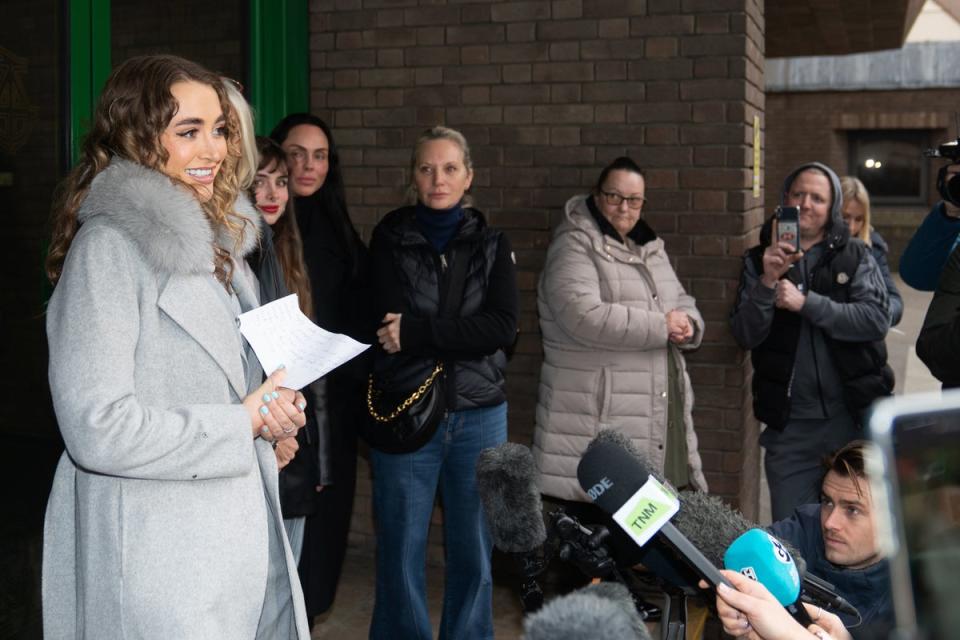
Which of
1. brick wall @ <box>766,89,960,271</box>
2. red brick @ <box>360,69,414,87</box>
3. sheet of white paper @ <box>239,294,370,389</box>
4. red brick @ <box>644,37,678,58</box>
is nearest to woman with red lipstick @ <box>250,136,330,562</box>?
sheet of white paper @ <box>239,294,370,389</box>

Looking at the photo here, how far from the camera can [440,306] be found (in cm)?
392

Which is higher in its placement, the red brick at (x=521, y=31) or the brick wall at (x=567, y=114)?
the red brick at (x=521, y=31)

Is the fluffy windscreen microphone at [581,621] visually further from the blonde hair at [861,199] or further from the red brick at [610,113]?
the blonde hair at [861,199]

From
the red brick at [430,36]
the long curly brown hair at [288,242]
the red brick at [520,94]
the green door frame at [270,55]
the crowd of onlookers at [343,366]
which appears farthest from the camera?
the red brick at [430,36]

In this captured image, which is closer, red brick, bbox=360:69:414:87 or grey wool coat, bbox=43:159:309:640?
grey wool coat, bbox=43:159:309:640

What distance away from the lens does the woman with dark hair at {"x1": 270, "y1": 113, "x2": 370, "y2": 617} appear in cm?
377

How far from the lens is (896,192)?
A: 960 inches

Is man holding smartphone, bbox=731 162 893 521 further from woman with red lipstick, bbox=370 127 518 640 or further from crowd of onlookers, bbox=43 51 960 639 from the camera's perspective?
woman with red lipstick, bbox=370 127 518 640

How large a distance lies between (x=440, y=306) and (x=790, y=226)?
1606 millimetres

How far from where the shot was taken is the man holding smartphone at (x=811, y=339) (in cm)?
436

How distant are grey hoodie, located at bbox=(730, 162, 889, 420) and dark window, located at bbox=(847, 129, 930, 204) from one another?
2102cm

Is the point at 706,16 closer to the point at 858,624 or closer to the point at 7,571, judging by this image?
the point at 858,624

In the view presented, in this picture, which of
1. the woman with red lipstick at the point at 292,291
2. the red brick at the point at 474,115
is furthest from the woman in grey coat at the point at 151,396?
the red brick at the point at 474,115

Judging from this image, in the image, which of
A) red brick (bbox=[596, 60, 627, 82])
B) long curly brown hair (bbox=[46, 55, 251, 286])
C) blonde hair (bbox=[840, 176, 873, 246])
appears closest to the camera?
long curly brown hair (bbox=[46, 55, 251, 286])
